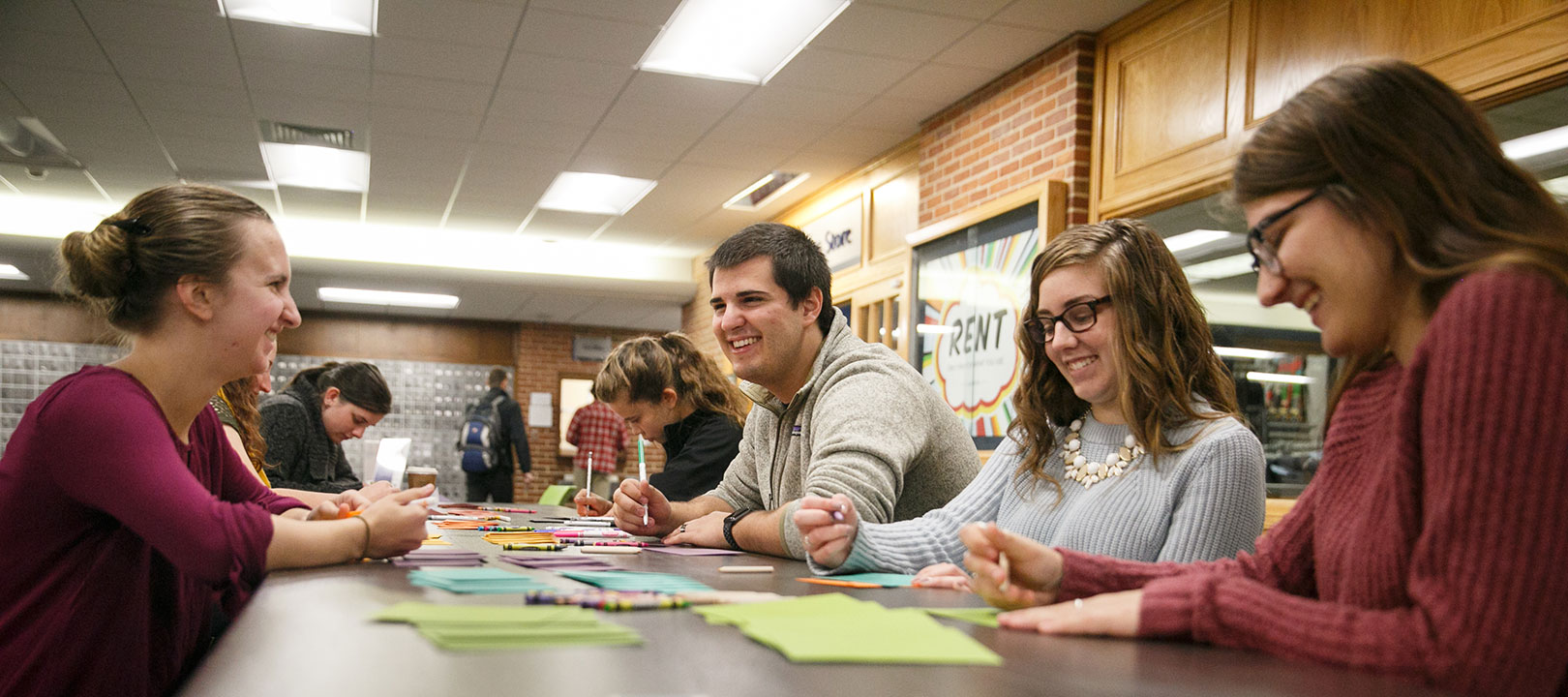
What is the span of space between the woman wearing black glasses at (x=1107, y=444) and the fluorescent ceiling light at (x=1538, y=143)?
218cm

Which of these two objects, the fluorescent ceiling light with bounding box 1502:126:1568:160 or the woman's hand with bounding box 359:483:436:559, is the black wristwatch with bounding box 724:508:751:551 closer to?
the woman's hand with bounding box 359:483:436:559

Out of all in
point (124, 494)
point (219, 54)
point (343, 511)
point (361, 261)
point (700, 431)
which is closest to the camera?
point (124, 494)

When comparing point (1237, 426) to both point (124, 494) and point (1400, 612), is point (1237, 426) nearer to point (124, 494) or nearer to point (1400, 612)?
point (1400, 612)

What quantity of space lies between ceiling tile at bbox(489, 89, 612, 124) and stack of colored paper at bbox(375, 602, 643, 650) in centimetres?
489

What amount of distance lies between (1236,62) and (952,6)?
1.15 meters

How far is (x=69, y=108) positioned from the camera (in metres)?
5.97

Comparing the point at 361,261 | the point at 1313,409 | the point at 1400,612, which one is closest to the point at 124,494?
the point at 1400,612

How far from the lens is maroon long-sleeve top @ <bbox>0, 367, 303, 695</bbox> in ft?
4.57

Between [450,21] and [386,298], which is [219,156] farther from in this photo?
[386,298]

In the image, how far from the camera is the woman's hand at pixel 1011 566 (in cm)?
124

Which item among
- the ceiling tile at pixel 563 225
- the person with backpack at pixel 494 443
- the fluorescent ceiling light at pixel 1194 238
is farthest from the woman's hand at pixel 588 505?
→ the person with backpack at pixel 494 443

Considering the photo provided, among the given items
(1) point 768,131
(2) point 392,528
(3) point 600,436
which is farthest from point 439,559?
(3) point 600,436

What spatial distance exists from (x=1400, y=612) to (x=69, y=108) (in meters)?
6.93

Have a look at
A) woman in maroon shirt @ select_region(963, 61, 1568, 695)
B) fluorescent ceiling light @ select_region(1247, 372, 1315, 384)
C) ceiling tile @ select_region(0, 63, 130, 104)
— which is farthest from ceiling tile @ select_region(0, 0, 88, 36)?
fluorescent ceiling light @ select_region(1247, 372, 1315, 384)
